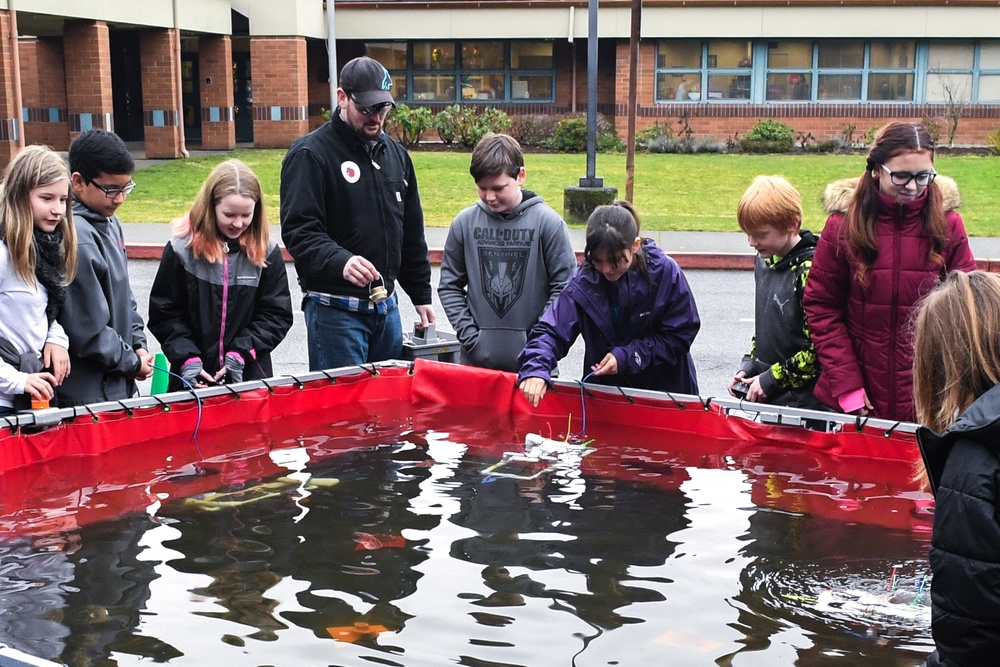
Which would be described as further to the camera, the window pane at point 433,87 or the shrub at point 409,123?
the window pane at point 433,87

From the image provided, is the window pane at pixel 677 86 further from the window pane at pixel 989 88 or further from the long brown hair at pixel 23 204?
the long brown hair at pixel 23 204

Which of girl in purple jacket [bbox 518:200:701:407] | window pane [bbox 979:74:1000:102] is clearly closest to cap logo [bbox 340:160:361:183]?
girl in purple jacket [bbox 518:200:701:407]

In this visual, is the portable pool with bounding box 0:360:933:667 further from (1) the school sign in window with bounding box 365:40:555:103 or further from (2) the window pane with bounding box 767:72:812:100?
(1) the school sign in window with bounding box 365:40:555:103

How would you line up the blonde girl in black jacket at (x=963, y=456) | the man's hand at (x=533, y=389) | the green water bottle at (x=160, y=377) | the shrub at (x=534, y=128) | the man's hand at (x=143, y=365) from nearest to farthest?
1. the blonde girl in black jacket at (x=963, y=456)
2. the man's hand at (x=533, y=389)
3. the man's hand at (x=143, y=365)
4. the green water bottle at (x=160, y=377)
5. the shrub at (x=534, y=128)

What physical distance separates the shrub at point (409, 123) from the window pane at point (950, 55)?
14.0m

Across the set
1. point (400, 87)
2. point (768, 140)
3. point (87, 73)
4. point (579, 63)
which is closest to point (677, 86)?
point (579, 63)

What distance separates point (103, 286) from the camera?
202 inches

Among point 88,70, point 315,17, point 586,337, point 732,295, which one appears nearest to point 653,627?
point 586,337

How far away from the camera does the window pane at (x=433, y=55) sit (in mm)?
34250

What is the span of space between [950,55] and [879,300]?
99.5 ft

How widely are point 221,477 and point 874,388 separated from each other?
2.71 meters

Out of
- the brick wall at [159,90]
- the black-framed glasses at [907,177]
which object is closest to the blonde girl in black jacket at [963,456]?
the black-framed glasses at [907,177]

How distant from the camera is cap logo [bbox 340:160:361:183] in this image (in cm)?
581

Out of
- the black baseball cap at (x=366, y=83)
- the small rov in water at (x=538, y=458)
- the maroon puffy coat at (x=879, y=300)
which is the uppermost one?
the black baseball cap at (x=366, y=83)
